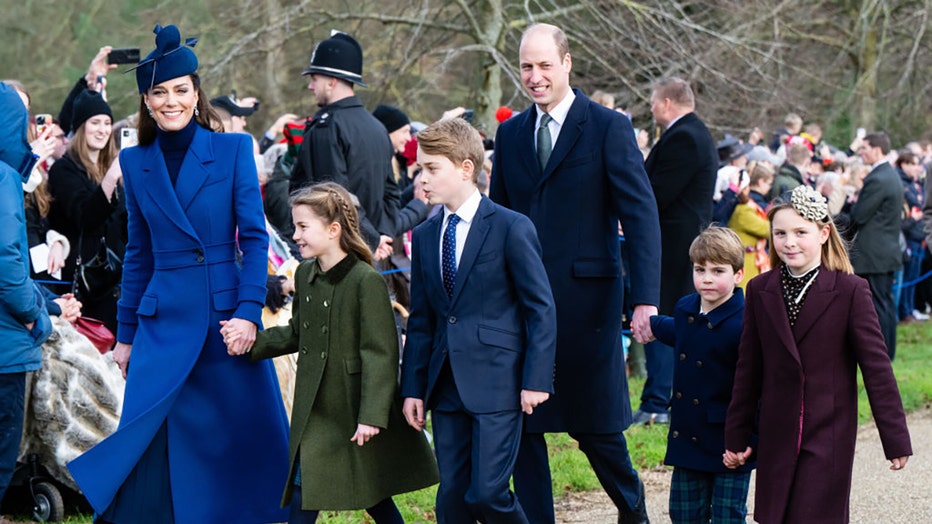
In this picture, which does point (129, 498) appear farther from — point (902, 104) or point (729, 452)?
point (902, 104)

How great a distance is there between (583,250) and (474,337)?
797 mm

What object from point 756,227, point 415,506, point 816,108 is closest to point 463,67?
point 816,108

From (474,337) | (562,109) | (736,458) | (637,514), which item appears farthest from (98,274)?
(736,458)

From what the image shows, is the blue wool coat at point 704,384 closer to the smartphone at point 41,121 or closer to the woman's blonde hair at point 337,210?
the woman's blonde hair at point 337,210

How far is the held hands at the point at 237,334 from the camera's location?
5.11m

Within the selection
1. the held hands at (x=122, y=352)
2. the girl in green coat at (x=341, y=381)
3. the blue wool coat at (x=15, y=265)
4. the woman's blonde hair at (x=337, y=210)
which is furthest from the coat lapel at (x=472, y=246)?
the blue wool coat at (x=15, y=265)

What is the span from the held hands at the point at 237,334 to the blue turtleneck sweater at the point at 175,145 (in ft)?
2.10

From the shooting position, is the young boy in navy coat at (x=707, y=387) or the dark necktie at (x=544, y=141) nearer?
the young boy in navy coat at (x=707, y=387)

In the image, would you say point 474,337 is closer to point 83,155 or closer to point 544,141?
point 544,141

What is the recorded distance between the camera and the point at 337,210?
17.2ft

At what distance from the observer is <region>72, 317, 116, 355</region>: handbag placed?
22.9 ft

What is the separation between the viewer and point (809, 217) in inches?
192

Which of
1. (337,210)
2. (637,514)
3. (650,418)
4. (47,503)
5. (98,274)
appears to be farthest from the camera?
(650,418)

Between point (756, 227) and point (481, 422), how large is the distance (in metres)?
6.48
